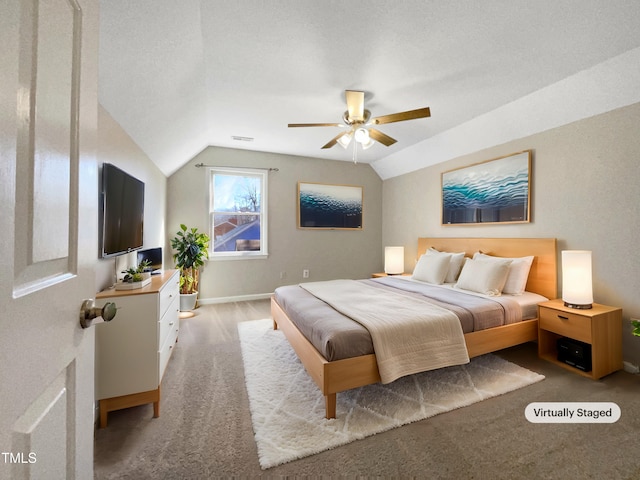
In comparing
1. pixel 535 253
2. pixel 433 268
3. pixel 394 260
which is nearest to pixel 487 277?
pixel 535 253

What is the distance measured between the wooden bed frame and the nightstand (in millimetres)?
204

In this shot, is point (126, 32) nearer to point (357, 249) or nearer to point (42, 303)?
point (42, 303)

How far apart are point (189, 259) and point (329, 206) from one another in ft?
8.73

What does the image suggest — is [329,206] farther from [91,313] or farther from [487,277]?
[91,313]

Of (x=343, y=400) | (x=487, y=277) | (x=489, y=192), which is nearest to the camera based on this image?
(x=343, y=400)

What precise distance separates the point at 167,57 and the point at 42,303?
214cm

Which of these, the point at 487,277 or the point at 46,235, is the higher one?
the point at 46,235

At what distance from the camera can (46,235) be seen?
0.55 meters

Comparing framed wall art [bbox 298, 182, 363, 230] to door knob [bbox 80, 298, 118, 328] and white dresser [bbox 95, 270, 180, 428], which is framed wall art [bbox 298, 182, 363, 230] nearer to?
white dresser [bbox 95, 270, 180, 428]

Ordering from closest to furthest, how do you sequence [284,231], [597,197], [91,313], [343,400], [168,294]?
1. [91,313]
2. [343,400]
3. [168,294]
4. [597,197]
5. [284,231]

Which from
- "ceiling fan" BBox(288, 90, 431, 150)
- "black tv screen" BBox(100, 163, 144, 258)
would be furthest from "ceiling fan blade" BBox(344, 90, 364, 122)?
"black tv screen" BBox(100, 163, 144, 258)

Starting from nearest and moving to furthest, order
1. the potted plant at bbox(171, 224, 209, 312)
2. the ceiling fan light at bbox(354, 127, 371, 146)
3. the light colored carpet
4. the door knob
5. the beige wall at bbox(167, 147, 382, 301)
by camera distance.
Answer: the door knob → the light colored carpet → the ceiling fan light at bbox(354, 127, 371, 146) → the potted plant at bbox(171, 224, 209, 312) → the beige wall at bbox(167, 147, 382, 301)

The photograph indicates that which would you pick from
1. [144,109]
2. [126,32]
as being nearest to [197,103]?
[144,109]

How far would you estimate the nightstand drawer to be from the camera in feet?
7.31
